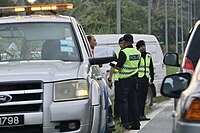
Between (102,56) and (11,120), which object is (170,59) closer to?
(102,56)

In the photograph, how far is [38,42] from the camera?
308 inches

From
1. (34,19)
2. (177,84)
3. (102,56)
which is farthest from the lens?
(34,19)

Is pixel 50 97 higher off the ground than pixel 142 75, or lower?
higher

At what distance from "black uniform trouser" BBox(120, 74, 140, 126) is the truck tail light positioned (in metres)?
7.36

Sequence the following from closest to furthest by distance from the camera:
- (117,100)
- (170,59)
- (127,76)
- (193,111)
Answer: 1. (193,111)
2. (170,59)
3. (127,76)
4. (117,100)

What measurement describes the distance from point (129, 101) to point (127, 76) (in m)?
0.65

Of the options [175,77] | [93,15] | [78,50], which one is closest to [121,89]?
[78,50]

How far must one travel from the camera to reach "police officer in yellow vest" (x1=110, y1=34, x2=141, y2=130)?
37.5 feet

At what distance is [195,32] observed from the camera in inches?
304

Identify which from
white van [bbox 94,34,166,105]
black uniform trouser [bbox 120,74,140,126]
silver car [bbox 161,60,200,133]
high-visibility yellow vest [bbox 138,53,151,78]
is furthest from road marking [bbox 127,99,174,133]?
silver car [bbox 161,60,200,133]

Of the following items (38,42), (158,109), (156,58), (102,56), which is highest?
(38,42)

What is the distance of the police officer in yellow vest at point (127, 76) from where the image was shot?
11438mm

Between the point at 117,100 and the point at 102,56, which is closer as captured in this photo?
the point at 102,56

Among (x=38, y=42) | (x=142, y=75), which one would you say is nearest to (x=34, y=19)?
(x=38, y=42)
